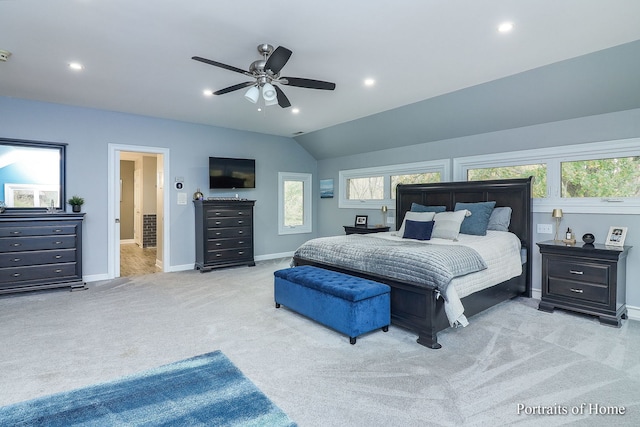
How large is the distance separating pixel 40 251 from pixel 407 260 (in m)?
4.87

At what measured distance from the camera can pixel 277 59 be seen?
2.85m

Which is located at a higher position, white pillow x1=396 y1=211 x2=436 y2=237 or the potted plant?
the potted plant

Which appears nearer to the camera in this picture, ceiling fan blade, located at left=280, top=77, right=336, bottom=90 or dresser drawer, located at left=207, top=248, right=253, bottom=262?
ceiling fan blade, located at left=280, top=77, right=336, bottom=90

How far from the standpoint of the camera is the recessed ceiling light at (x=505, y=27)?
2.81 meters

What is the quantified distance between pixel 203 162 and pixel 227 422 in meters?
5.29

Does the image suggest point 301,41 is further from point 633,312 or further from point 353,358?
point 633,312

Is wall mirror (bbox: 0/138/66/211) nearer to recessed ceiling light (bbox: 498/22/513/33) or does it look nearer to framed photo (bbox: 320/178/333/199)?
framed photo (bbox: 320/178/333/199)

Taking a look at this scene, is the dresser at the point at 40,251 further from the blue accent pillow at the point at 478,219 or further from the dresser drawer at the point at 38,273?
the blue accent pillow at the point at 478,219

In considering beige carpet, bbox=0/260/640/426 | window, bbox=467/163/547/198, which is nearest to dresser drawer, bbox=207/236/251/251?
beige carpet, bbox=0/260/640/426

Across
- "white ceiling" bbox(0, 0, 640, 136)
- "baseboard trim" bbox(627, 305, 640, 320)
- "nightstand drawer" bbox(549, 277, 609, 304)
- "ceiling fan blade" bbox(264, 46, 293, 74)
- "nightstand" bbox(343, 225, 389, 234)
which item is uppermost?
"white ceiling" bbox(0, 0, 640, 136)

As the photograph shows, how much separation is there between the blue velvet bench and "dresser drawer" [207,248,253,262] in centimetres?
275

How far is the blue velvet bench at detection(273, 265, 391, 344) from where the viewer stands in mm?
3023

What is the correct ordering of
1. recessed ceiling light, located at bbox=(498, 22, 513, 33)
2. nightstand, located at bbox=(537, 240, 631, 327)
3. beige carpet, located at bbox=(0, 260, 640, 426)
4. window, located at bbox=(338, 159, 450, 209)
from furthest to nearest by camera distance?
window, located at bbox=(338, 159, 450, 209) < nightstand, located at bbox=(537, 240, 631, 327) < recessed ceiling light, located at bbox=(498, 22, 513, 33) < beige carpet, located at bbox=(0, 260, 640, 426)

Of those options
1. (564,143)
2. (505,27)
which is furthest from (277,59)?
(564,143)
